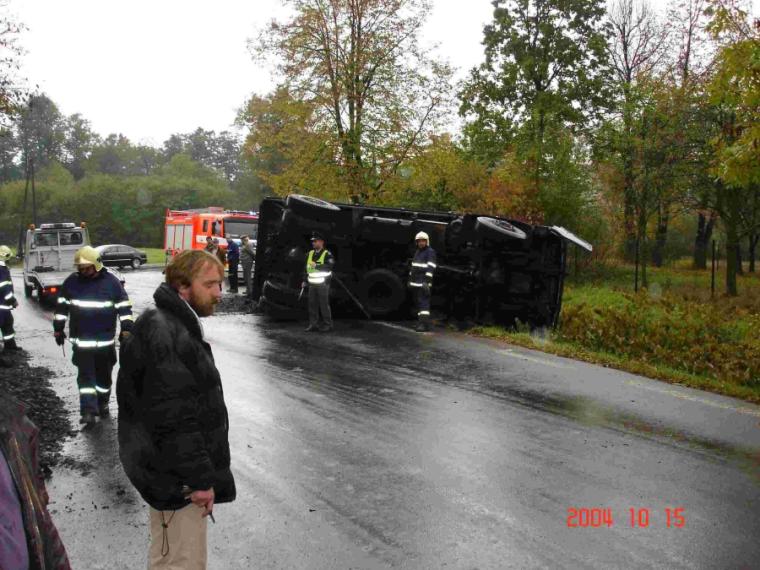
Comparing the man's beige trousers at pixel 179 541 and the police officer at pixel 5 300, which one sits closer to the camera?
the man's beige trousers at pixel 179 541

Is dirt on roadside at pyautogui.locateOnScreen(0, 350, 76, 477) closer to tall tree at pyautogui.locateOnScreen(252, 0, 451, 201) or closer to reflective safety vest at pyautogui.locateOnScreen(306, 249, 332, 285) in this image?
reflective safety vest at pyautogui.locateOnScreen(306, 249, 332, 285)

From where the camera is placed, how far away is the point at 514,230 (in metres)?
12.3

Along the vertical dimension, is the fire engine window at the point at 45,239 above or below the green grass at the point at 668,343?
above

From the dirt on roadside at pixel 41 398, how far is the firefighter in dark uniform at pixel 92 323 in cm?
32

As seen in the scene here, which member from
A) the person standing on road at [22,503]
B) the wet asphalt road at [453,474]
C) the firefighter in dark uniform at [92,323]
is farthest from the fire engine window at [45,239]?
the person standing on road at [22,503]

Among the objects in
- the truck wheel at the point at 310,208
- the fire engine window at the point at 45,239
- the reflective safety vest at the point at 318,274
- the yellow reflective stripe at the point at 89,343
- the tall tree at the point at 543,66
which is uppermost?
the tall tree at the point at 543,66

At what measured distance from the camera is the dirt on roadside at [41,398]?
234 inches

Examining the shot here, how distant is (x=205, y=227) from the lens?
1035 inches

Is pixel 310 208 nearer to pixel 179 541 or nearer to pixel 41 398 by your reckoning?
pixel 41 398

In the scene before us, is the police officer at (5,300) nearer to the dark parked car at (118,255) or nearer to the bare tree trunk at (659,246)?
the dark parked car at (118,255)

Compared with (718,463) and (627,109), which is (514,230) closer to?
(718,463)

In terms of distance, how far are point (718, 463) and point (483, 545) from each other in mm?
2521
